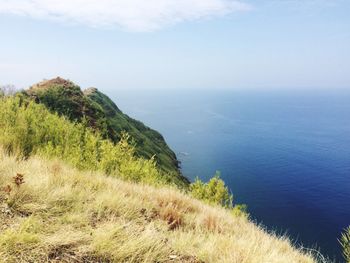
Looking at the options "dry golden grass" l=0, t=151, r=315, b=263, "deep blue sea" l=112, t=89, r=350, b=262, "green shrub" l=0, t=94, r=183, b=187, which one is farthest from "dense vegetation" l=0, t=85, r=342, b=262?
"deep blue sea" l=112, t=89, r=350, b=262

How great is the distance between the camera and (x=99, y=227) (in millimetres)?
5840

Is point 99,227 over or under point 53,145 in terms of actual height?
over

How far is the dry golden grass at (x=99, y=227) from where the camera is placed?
489 cm

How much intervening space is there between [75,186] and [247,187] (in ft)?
355

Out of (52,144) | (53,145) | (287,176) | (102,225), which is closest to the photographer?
(102,225)

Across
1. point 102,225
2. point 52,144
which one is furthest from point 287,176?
point 102,225

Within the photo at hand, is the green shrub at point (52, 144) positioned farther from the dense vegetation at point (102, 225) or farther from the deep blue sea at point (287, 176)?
the deep blue sea at point (287, 176)

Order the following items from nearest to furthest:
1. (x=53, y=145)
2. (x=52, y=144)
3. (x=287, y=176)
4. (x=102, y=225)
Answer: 1. (x=102, y=225)
2. (x=52, y=144)
3. (x=53, y=145)
4. (x=287, y=176)

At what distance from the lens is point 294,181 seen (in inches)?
4651

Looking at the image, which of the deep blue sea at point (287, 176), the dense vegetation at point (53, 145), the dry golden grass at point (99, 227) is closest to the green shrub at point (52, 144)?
the dense vegetation at point (53, 145)

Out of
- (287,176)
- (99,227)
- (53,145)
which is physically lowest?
(287,176)

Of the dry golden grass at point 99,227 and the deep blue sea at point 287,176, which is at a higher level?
the dry golden grass at point 99,227

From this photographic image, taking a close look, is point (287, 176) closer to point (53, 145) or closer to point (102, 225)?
point (53, 145)

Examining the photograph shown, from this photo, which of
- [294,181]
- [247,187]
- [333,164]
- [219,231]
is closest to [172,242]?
[219,231]
